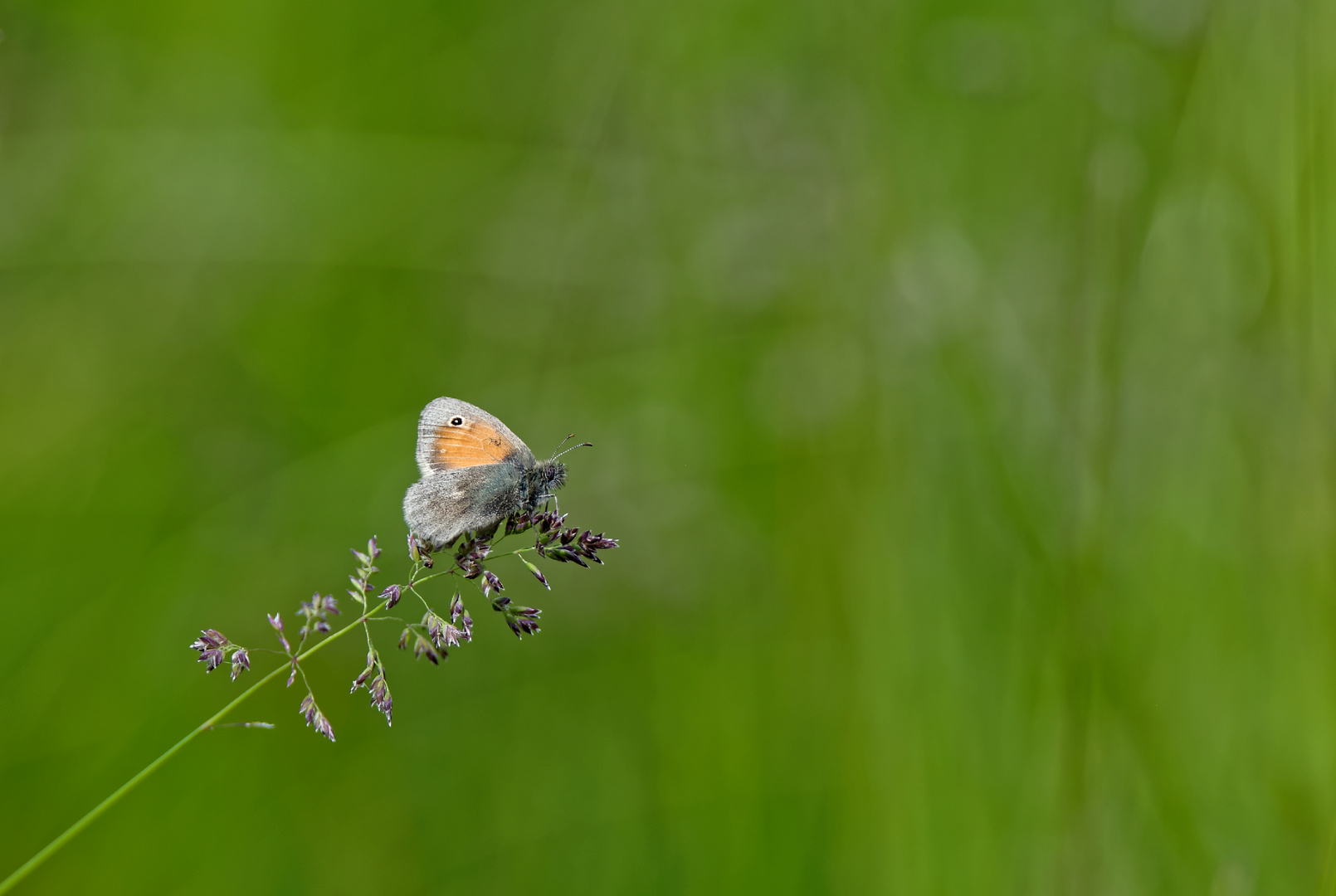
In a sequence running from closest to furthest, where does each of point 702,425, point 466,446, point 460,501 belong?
point 460,501
point 466,446
point 702,425

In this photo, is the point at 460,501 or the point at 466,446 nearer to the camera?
the point at 460,501

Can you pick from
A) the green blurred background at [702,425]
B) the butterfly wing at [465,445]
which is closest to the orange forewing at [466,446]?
the butterfly wing at [465,445]

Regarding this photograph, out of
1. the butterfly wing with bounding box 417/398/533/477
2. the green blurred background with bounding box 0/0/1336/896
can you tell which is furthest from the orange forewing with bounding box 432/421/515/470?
the green blurred background with bounding box 0/0/1336/896

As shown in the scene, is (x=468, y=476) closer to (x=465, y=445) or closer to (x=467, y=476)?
(x=467, y=476)

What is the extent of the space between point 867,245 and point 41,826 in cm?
263

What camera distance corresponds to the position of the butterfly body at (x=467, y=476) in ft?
5.21

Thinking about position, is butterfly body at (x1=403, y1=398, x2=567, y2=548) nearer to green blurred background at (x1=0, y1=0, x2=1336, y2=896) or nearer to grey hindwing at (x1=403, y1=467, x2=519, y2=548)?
grey hindwing at (x1=403, y1=467, x2=519, y2=548)

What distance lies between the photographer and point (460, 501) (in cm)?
164

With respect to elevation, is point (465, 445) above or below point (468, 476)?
above

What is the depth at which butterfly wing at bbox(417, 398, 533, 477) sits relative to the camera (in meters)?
1.77

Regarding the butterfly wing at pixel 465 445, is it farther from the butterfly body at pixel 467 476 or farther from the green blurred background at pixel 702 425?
the green blurred background at pixel 702 425

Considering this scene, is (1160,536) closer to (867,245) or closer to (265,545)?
(867,245)

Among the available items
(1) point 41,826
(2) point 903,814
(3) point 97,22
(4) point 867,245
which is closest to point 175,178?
(3) point 97,22

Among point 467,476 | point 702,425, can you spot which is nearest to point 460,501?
point 467,476
